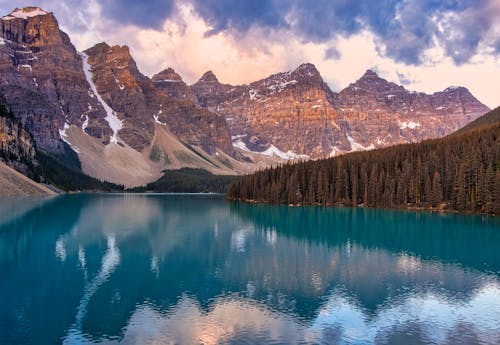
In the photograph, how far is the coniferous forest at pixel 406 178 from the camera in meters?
103

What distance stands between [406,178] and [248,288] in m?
93.2

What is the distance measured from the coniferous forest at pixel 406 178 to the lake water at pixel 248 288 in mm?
42395

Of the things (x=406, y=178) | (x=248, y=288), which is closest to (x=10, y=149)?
(x=406, y=178)

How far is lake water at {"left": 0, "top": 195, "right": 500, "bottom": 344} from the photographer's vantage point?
958 inches

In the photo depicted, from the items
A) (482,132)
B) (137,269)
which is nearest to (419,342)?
(137,269)

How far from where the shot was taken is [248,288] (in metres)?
33.4

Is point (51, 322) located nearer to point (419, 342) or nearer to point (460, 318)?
point (419, 342)

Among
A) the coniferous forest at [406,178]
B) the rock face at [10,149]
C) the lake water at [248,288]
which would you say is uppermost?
the rock face at [10,149]

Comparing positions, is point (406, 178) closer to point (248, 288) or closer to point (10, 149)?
point (248, 288)

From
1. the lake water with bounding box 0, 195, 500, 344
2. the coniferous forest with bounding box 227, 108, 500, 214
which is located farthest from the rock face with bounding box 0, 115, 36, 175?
the lake water with bounding box 0, 195, 500, 344

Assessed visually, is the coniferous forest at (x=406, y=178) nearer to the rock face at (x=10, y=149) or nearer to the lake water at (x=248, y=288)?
the lake water at (x=248, y=288)

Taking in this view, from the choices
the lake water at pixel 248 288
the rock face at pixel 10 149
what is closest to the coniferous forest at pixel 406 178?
the lake water at pixel 248 288

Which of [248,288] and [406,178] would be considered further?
[406,178]

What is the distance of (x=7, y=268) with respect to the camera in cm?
3884
